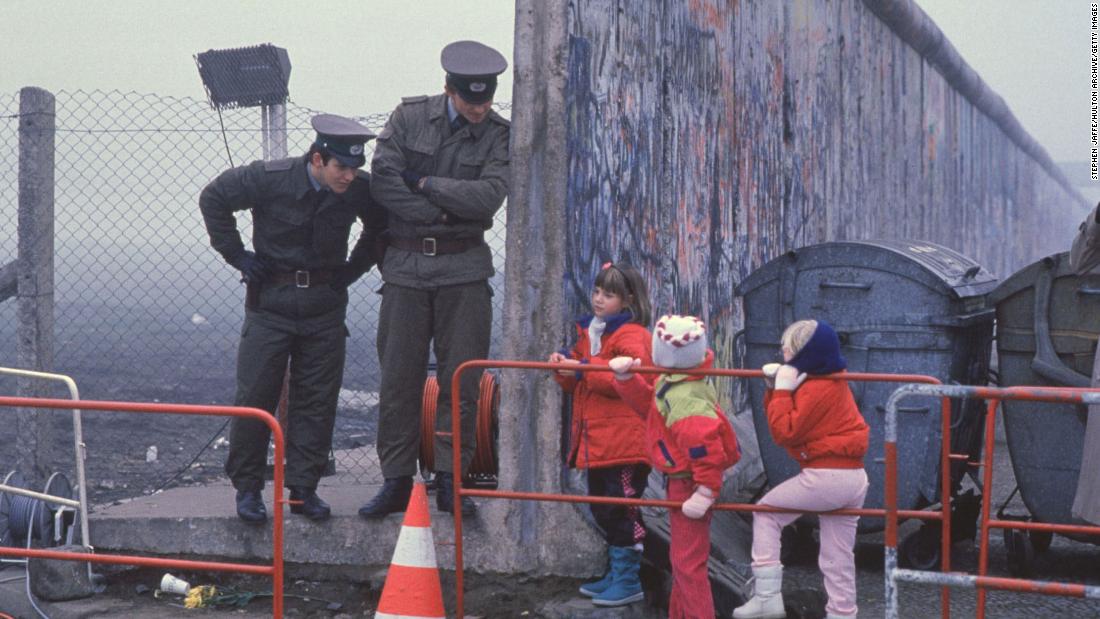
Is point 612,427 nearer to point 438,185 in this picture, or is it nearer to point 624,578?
point 624,578

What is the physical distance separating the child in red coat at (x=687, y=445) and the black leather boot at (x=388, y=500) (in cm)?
150

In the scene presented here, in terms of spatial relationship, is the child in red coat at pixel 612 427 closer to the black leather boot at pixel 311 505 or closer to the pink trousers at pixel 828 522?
the pink trousers at pixel 828 522

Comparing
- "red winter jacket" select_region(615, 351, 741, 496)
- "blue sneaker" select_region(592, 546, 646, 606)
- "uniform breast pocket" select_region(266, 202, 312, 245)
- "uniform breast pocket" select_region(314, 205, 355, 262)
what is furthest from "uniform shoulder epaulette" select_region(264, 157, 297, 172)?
"blue sneaker" select_region(592, 546, 646, 606)

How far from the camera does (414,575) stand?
18.2ft

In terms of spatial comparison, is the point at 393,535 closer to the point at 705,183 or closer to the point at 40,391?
the point at 40,391

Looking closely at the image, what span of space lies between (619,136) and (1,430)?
24.1 ft

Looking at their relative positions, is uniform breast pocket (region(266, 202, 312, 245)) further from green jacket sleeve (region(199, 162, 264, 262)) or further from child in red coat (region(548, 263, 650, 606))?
child in red coat (region(548, 263, 650, 606))

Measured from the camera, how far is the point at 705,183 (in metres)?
8.98

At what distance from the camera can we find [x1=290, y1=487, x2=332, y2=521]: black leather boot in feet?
22.6

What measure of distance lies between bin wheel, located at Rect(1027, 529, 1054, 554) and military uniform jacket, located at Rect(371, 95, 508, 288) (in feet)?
10.3

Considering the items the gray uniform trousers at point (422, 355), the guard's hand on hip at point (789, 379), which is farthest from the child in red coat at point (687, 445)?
the gray uniform trousers at point (422, 355)

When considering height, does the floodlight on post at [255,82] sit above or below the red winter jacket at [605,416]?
Result: above

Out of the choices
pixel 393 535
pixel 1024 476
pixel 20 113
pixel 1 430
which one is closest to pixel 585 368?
pixel 393 535

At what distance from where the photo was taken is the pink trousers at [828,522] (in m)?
5.63
